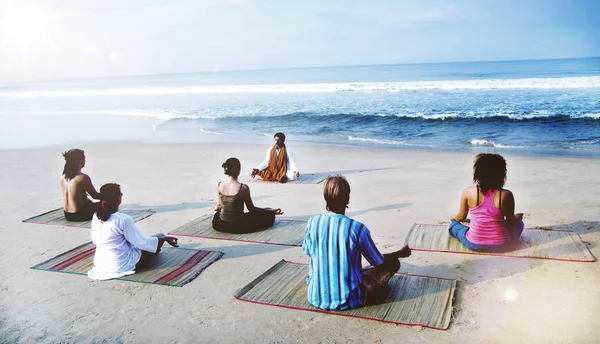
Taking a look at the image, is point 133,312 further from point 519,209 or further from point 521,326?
point 519,209

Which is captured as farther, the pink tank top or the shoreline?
the shoreline

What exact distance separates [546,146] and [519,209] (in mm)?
Answer: 8120

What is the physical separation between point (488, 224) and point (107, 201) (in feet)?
12.0

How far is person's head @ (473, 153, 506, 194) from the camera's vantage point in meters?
4.49

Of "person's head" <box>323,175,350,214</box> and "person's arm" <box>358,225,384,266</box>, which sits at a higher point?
"person's head" <box>323,175,350,214</box>

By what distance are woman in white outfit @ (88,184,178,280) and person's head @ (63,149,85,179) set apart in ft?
5.73

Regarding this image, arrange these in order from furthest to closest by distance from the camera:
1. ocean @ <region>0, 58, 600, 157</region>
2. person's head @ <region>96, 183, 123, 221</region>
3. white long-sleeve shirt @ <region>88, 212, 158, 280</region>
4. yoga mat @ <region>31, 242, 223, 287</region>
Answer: ocean @ <region>0, 58, 600, 157</region> → yoga mat @ <region>31, 242, 223, 287</region> → white long-sleeve shirt @ <region>88, 212, 158, 280</region> → person's head @ <region>96, 183, 123, 221</region>

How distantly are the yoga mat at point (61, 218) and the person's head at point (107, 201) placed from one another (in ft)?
6.72

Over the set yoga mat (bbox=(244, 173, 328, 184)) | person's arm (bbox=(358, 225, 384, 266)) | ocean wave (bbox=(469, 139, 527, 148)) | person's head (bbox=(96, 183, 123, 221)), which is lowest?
ocean wave (bbox=(469, 139, 527, 148))

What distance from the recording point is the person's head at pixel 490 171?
449cm

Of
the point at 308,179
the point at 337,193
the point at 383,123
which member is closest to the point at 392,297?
the point at 337,193

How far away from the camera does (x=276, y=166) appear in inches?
336

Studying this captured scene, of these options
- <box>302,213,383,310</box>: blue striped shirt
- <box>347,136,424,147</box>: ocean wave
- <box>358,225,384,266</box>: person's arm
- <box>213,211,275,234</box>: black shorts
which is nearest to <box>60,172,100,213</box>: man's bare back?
<box>213,211,275,234</box>: black shorts

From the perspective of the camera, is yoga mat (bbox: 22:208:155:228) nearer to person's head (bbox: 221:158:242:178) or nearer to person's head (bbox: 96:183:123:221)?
person's head (bbox: 221:158:242:178)
